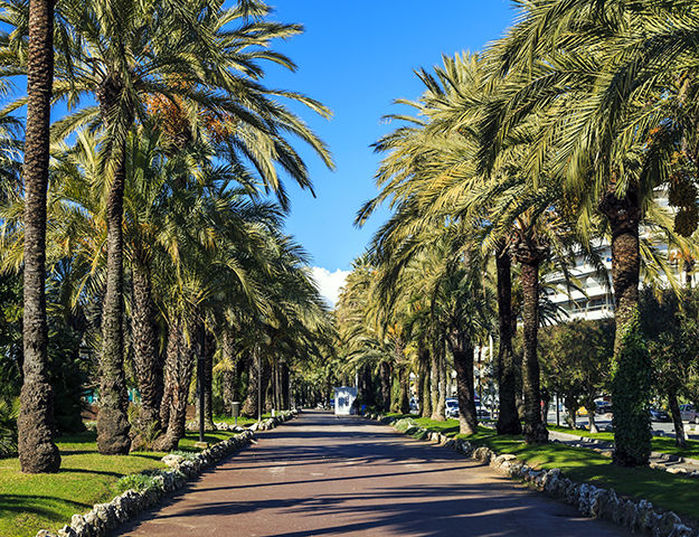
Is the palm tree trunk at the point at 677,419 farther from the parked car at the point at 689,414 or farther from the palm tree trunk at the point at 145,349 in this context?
the parked car at the point at 689,414

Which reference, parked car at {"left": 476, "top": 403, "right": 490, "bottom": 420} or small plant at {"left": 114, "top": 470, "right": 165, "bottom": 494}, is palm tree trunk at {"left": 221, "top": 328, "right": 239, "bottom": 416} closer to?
parked car at {"left": 476, "top": 403, "right": 490, "bottom": 420}

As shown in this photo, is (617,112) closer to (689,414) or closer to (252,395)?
(252,395)

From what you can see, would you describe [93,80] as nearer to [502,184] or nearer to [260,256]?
[260,256]

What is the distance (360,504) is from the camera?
12555 mm

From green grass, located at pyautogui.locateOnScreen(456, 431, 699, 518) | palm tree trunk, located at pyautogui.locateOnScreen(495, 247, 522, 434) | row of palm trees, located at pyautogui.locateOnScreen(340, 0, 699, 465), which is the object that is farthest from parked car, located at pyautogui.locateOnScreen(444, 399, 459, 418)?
green grass, located at pyautogui.locateOnScreen(456, 431, 699, 518)

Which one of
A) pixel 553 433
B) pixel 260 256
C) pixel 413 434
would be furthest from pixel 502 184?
pixel 553 433

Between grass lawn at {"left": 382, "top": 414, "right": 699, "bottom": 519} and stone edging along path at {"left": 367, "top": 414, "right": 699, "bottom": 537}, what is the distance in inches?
9.8

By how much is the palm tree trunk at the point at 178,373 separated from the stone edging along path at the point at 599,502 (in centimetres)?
828

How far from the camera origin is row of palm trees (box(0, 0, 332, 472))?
44.2 ft

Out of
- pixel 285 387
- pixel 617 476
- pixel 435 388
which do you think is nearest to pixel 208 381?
pixel 435 388

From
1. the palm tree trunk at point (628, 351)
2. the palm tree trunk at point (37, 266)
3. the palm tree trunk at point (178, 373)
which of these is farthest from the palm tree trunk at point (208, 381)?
the palm tree trunk at point (628, 351)

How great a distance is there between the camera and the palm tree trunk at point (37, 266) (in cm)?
1238

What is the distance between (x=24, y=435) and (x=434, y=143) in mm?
11468

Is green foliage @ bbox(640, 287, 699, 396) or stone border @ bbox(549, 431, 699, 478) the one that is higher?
green foliage @ bbox(640, 287, 699, 396)
